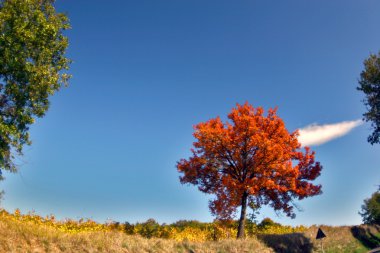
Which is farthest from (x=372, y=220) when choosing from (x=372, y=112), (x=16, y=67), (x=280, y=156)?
(x=16, y=67)

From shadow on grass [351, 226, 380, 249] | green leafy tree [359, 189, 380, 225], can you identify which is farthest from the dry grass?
green leafy tree [359, 189, 380, 225]

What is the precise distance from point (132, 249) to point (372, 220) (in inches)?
2851

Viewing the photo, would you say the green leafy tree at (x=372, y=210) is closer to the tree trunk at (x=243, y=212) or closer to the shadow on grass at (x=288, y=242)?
the shadow on grass at (x=288, y=242)

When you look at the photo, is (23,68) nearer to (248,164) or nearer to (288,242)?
(248,164)

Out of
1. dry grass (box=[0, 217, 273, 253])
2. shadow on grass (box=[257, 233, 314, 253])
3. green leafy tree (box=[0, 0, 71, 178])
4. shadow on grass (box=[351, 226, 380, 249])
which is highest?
green leafy tree (box=[0, 0, 71, 178])

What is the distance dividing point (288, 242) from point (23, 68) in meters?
25.2

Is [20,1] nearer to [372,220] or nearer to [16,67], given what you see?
[16,67]

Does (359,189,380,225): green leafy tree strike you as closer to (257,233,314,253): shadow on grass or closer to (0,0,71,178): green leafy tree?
(257,233,314,253): shadow on grass

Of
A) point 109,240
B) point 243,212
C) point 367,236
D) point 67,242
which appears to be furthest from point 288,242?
point 367,236

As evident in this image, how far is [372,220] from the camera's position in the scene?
7200 centimetres

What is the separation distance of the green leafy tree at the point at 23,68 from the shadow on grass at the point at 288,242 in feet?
63.1

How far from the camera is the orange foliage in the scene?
25.2 m

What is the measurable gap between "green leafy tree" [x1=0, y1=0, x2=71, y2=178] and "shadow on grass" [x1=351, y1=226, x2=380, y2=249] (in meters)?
43.5

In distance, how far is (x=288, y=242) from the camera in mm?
29406
